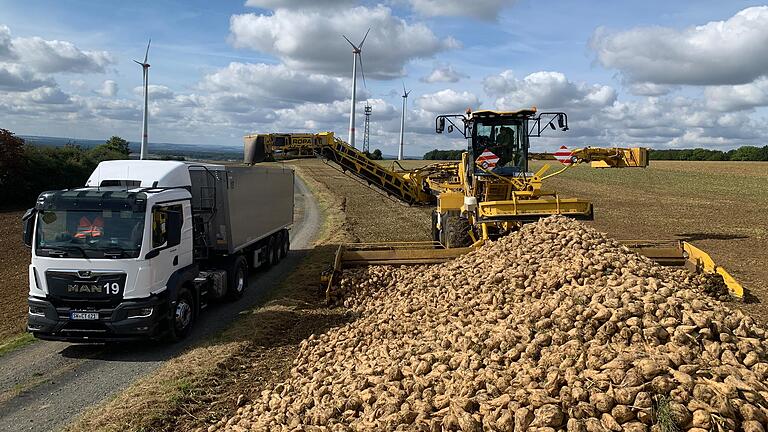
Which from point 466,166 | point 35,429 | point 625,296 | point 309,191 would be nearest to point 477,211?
point 466,166

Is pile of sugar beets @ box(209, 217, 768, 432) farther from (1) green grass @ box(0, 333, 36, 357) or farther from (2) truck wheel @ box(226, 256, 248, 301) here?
(1) green grass @ box(0, 333, 36, 357)

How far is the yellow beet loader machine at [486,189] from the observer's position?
12.6 m

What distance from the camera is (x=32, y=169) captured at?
33500 millimetres

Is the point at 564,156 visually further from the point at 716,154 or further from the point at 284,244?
the point at 716,154

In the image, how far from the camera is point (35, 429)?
22.7ft

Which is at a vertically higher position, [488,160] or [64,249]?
[488,160]

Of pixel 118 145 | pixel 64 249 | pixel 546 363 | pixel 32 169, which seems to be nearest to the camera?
pixel 546 363

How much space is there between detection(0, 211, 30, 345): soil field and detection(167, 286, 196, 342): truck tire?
3075mm

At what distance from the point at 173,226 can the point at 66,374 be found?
2.86 m

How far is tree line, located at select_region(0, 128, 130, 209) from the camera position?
104 ft

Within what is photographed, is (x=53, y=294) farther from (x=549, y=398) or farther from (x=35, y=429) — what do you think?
(x=549, y=398)

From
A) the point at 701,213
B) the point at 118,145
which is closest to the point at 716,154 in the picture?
the point at 701,213

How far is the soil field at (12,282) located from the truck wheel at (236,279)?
4005 millimetres

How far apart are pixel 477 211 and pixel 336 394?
27.2 feet
